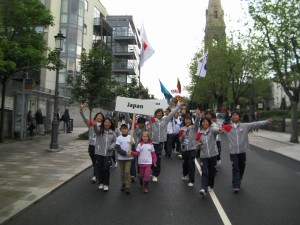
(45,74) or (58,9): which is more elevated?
(58,9)

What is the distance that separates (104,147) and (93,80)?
47.6ft

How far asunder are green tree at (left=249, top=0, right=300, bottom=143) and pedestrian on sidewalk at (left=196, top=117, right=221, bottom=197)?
14.4 m

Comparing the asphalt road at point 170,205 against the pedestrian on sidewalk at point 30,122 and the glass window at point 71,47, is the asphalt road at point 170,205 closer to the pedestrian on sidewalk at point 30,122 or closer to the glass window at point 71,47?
the pedestrian on sidewalk at point 30,122

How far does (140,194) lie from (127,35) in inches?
2283

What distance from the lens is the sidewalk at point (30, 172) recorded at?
654 cm

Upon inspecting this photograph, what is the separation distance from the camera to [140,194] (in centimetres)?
737

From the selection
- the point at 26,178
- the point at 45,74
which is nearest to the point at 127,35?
the point at 45,74

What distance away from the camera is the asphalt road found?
560 cm

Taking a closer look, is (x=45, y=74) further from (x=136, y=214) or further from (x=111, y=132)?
(x=136, y=214)

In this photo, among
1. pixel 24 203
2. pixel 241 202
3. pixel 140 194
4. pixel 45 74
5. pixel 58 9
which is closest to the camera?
pixel 24 203

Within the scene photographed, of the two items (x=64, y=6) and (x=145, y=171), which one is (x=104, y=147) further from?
(x=64, y=6)

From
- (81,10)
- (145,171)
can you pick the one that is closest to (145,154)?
(145,171)

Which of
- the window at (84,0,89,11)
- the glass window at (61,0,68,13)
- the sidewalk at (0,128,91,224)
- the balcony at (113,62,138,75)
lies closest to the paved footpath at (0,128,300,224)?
the sidewalk at (0,128,91,224)

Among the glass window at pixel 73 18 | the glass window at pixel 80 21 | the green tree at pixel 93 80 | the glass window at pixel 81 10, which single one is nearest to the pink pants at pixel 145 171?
the green tree at pixel 93 80
